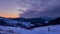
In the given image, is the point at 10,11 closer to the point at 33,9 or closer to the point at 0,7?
the point at 0,7

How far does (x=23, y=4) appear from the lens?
7.30 feet

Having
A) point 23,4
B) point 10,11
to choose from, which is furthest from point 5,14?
point 23,4

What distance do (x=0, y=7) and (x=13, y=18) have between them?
0.89 feet

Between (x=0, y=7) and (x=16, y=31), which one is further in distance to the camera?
(x=0, y=7)

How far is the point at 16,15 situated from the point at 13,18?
2.5 inches

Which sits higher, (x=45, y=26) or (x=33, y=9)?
(x=33, y=9)

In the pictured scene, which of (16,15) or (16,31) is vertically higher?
(16,15)

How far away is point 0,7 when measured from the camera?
2258mm

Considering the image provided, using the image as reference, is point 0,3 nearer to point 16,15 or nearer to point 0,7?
point 0,7

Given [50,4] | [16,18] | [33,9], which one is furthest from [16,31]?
[50,4]

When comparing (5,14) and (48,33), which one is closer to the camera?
(48,33)

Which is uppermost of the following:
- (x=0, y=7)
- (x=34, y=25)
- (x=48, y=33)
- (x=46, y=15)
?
(x=0, y=7)

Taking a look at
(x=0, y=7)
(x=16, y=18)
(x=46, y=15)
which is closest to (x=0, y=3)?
(x=0, y=7)

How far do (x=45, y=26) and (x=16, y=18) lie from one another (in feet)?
1.44
